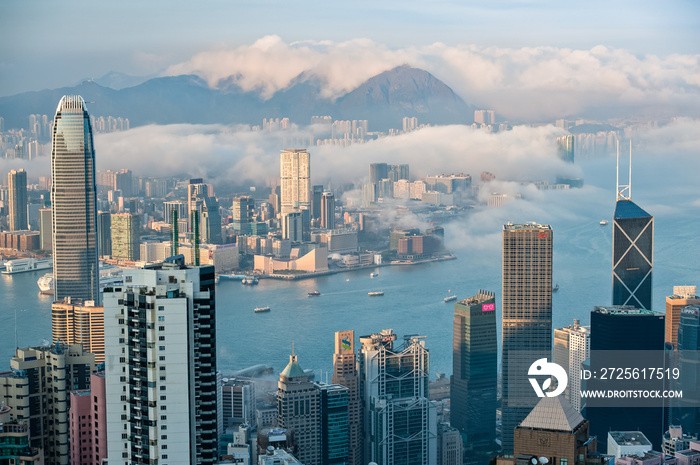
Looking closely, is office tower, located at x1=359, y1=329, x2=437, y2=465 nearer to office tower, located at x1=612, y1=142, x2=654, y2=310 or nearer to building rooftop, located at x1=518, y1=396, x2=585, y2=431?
office tower, located at x1=612, y1=142, x2=654, y2=310

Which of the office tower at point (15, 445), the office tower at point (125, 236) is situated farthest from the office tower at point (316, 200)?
the office tower at point (15, 445)

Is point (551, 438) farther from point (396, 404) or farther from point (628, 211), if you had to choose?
point (628, 211)

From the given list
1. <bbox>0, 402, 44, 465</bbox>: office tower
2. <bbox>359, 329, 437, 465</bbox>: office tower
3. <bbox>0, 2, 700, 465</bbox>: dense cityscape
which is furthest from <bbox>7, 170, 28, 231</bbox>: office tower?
<bbox>0, 402, 44, 465</bbox>: office tower

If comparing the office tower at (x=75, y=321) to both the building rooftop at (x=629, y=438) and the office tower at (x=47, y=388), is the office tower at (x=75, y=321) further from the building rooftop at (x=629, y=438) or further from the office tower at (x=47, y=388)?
the building rooftop at (x=629, y=438)

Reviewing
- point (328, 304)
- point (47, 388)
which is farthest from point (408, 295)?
point (47, 388)

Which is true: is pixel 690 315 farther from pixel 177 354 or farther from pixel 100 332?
pixel 177 354
